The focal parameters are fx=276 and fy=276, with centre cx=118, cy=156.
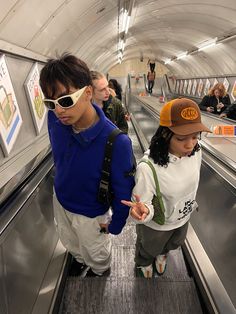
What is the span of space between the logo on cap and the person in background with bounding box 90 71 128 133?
1.22m

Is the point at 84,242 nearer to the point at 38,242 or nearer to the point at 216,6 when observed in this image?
the point at 38,242

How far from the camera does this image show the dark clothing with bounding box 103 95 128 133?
3631mm

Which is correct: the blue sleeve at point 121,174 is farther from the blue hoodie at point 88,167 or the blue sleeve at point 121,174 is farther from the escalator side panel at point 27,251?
the escalator side panel at point 27,251

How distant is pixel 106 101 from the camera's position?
3.60 metres

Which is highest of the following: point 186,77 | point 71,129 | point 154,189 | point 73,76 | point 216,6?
point 216,6

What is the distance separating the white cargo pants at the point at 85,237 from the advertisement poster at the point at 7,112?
1297mm

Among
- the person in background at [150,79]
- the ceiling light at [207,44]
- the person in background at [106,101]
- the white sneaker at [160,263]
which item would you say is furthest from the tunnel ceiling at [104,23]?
the person in background at [150,79]

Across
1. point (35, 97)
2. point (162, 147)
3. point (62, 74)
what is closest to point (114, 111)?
point (35, 97)

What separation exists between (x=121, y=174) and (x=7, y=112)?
2150mm

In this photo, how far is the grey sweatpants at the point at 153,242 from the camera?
2.31m

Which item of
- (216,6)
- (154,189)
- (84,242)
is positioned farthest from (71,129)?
(216,6)

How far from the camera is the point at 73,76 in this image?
1.60m

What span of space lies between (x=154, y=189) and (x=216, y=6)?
302 inches

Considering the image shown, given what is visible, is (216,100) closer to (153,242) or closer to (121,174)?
(153,242)
